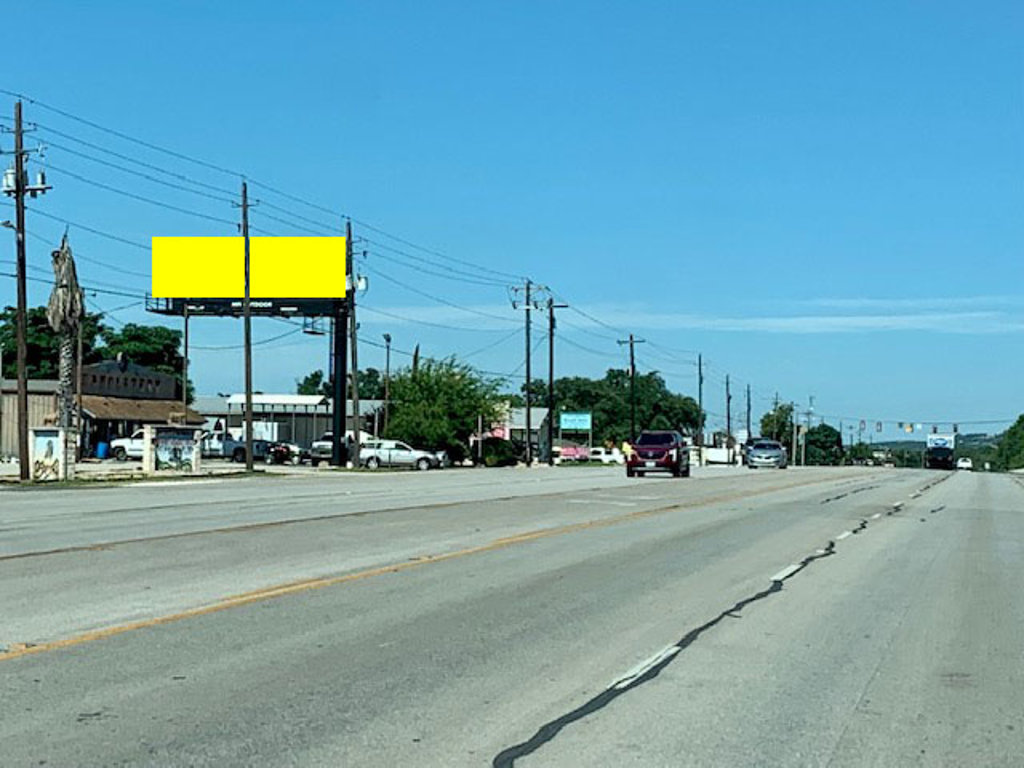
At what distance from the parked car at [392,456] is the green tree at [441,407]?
5782mm

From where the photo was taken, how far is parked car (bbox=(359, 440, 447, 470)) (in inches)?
2916

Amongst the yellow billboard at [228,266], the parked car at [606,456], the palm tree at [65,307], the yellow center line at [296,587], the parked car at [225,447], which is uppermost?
the yellow billboard at [228,266]

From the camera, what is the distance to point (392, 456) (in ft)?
243

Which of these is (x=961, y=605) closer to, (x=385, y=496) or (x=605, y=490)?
(x=385, y=496)

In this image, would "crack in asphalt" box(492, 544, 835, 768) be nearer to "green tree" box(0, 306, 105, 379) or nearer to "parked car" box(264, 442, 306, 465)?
"parked car" box(264, 442, 306, 465)

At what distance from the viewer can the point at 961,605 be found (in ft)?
47.5

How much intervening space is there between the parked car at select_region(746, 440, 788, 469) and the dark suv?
26.8 meters

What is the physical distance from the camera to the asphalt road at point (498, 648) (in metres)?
7.69

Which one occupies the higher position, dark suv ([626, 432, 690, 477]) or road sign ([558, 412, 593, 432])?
road sign ([558, 412, 593, 432])

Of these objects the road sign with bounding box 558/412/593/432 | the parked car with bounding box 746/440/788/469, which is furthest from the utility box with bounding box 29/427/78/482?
the road sign with bounding box 558/412/593/432

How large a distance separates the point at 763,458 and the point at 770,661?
74936 millimetres

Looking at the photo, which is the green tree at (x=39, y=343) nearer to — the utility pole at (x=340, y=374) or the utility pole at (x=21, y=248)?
the utility pole at (x=340, y=374)

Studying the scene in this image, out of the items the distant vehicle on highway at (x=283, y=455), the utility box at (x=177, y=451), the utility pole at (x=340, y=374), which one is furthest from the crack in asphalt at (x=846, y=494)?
the distant vehicle on highway at (x=283, y=455)

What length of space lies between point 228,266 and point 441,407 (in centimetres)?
1539
